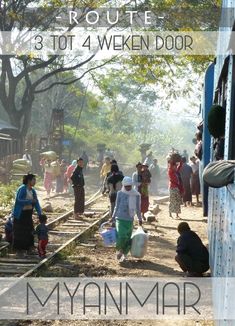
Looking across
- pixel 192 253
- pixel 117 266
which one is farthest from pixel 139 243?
pixel 192 253

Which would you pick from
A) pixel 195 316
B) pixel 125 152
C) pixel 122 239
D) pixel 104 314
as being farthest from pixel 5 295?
pixel 125 152

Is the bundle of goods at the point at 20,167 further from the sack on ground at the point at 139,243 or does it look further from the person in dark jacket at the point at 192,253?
the person in dark jacket at the point at 192,253

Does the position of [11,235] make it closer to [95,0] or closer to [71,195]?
[95,0]

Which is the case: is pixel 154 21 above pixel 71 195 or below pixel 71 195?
above

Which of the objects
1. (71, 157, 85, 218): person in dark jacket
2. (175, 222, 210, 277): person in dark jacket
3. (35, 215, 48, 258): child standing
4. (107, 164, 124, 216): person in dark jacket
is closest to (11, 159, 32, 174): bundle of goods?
(71, 157, 85, 218): person in dark jacket

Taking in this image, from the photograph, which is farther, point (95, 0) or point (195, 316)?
point (95, 0)

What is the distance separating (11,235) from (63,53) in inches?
705

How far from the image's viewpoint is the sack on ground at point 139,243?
10.2 metres

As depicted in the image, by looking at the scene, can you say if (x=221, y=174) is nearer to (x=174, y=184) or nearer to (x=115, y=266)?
(x=115, y=266)

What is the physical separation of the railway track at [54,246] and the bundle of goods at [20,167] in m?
11.7

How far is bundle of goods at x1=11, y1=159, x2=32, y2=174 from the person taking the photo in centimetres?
3019

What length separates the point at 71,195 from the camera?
86.7ft

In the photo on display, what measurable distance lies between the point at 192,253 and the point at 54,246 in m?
3.84

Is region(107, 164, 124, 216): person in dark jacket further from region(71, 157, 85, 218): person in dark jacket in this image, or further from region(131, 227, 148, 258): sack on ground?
region(131, 227, 148, 258): sack on ground
